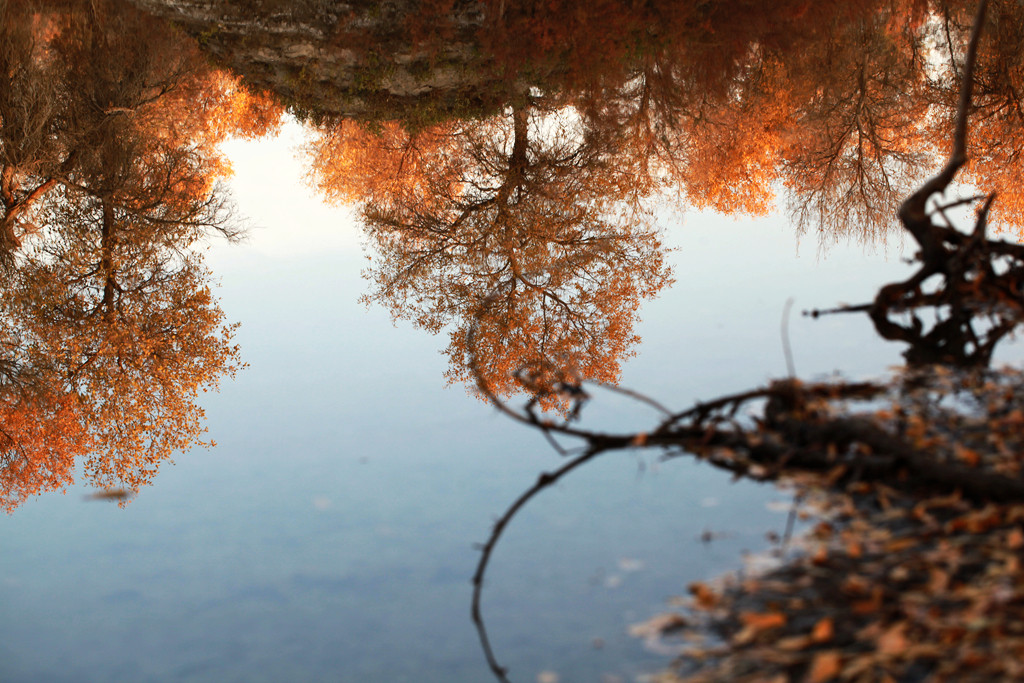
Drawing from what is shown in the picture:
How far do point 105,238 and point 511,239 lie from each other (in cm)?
637

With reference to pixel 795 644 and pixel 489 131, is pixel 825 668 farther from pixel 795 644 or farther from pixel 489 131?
pixel 489 131

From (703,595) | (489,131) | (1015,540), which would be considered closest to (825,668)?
(703,595)

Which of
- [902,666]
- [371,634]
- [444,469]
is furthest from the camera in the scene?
[444,469]

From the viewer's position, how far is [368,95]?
1437 cm

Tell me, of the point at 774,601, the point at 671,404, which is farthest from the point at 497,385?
the point at 774,601

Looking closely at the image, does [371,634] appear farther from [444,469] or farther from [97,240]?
[97,240]

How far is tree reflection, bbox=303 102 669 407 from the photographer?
935cm

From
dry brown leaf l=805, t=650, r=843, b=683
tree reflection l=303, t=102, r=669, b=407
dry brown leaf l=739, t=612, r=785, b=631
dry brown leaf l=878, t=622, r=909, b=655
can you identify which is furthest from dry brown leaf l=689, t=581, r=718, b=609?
tree reflection l=303, t=102, r=669, b=407

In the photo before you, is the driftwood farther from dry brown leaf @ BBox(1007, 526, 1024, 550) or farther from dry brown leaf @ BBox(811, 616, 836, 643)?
dry brown leaf @ BBox(811, 616, 836, 643)

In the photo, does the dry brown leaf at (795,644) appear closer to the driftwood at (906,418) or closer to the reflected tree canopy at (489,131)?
the driftwood at (906,418)

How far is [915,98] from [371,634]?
13568mm

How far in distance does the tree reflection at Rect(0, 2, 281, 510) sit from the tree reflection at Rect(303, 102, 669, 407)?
2631mm

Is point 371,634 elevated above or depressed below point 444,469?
below

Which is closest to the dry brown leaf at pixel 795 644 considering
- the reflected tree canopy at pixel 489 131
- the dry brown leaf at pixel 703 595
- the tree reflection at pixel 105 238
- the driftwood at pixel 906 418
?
the dry brown leaf at pixel 703 595
